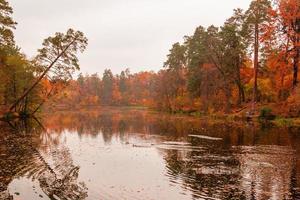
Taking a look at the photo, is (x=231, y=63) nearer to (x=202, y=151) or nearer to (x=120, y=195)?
(x=202, y=151)

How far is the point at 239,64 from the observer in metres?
68.0

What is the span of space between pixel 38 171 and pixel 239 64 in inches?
2167

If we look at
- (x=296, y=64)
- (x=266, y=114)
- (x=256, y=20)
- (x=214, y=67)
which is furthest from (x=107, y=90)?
(x=296, y=64)

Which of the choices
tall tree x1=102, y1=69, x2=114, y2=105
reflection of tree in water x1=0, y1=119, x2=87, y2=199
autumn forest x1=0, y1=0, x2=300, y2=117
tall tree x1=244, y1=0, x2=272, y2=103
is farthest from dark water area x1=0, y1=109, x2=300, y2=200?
tall tree x1=102, y1=69, x2=114, y2=105

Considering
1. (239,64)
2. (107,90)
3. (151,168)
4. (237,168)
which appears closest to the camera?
(237,168)

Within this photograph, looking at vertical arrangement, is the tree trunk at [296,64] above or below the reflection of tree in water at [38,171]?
above

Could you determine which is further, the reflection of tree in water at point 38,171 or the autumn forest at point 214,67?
the autumn forest at point 214,67

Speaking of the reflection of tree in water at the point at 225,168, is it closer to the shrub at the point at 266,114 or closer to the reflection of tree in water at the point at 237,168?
the reflection of tree in water at the point at 237,168

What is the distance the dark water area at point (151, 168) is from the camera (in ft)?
49.7

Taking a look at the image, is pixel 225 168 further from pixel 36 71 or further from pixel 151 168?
pixel 36 71

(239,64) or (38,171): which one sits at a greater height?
(239,64)

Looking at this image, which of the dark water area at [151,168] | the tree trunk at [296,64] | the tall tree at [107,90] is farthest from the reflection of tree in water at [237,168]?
the tall tree at [107,90]

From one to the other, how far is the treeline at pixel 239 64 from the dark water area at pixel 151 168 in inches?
778

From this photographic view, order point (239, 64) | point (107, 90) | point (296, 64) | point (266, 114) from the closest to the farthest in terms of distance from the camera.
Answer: point (296, 64) → point (266, 114) → point (239, 64) → point (107, 90)
